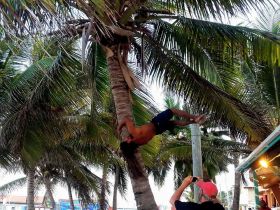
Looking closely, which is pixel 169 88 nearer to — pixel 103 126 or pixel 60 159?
pixel 103 126

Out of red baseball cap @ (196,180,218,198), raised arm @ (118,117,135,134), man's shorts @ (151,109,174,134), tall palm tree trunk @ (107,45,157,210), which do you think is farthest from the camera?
raised arm @ (118,117,135,134)

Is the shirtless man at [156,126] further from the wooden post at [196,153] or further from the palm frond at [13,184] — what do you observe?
the palm frond at [13,184]

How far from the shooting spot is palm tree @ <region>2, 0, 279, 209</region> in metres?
8.70

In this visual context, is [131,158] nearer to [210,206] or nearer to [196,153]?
[196,153]

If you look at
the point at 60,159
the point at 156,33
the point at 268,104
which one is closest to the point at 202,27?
the point at 156,33

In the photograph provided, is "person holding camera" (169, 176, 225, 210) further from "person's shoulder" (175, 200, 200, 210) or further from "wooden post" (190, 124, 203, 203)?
"wooden post" (190, 124, 203, 203)

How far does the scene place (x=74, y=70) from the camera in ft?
36.6

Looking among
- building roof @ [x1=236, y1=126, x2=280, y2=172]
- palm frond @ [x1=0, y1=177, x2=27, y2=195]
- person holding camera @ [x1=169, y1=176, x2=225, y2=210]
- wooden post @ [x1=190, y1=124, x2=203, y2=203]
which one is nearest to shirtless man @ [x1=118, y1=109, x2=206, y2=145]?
building roof @ [x1=236, y1=126, x2=280, y2=172]

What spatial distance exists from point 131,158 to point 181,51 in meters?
2.78

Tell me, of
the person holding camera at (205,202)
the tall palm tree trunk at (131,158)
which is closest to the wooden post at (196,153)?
the tall palm tree trunk at (131,158)

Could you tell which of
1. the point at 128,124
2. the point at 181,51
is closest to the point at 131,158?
the point at 128,124

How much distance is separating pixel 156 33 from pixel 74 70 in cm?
208

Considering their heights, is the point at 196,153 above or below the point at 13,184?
below

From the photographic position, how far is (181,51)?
10.0m
